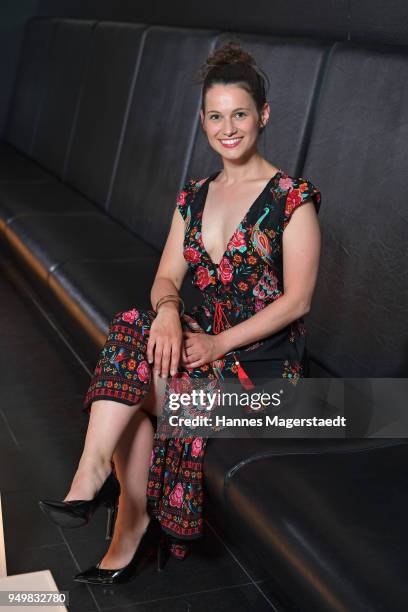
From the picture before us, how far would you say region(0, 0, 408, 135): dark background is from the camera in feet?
9.71

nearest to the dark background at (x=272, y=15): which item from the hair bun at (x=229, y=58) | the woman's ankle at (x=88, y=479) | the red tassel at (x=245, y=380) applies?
the hair bun at (x=229, y=58)

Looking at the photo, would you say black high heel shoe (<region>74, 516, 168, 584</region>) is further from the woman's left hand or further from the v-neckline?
the v-neckline

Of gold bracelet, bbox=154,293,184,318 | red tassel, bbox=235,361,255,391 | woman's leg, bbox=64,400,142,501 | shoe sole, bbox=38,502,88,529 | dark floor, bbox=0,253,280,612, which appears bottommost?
dark floor, bbox=0,253,280,612

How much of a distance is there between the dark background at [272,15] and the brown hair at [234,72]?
0.86m

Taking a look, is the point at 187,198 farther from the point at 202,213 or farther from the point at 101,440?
the point at 101,440

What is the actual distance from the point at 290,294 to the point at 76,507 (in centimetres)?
68

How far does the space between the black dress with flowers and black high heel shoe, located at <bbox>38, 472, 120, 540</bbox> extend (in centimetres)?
11

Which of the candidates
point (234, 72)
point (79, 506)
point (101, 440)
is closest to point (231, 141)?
point (234, 72)

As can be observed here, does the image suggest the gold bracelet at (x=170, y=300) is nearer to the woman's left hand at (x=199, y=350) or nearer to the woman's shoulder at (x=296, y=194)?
the woman's left hand at (x=199, y=350)

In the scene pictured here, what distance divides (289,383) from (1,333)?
2.13 metres

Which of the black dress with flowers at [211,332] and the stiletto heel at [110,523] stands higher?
the black dress with flowers at [211,332]

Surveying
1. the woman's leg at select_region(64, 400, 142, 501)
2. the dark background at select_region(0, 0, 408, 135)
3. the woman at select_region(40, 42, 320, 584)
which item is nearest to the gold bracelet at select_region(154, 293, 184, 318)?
the woman at select_region(40, 42, 320, 584)

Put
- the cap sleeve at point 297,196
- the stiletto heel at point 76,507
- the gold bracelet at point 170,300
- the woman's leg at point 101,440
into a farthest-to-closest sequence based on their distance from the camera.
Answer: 1. the gold bracelet at point 170,300
2. the cap sleeve at point 297,196
3. the woman's leg at point 101,440
4. the stiletto heel at point 76,507

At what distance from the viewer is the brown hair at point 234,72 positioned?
218cm
